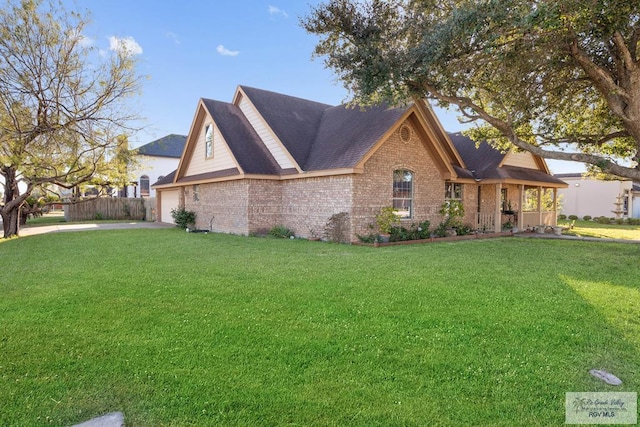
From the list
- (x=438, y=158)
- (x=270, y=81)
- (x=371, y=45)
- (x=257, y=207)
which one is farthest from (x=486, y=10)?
(x=270, y=81)

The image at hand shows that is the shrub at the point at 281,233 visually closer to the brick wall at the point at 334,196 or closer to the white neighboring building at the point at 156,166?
the brick wall at the point at 334,196

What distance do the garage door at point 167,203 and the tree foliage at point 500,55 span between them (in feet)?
48.8

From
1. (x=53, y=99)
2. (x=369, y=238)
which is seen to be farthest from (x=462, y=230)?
(x=53, y=99)

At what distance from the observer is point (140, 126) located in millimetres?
Result: 16984

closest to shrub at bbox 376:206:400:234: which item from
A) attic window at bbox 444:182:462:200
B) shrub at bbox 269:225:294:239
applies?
shrub at bbox 269:225:294:239

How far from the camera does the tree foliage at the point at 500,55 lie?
905 centimetres

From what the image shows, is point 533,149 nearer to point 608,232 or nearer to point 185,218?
point 608,232

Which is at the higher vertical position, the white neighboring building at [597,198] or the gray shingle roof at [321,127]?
the gray shingle roof at [321,127]

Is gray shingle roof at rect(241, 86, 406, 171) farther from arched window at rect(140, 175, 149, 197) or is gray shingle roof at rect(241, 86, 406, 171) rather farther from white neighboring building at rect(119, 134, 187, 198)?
arched window at rect(140, 175, 149, 197)

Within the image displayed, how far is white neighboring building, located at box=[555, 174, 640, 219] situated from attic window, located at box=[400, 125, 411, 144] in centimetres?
2140

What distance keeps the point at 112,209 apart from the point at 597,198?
3988 cm

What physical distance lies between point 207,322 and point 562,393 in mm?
3810

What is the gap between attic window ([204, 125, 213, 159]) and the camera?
59.6 ft

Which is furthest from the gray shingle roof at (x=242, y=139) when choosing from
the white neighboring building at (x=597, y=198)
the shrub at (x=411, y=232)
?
the white neighboring building at (x=597, y=198)
